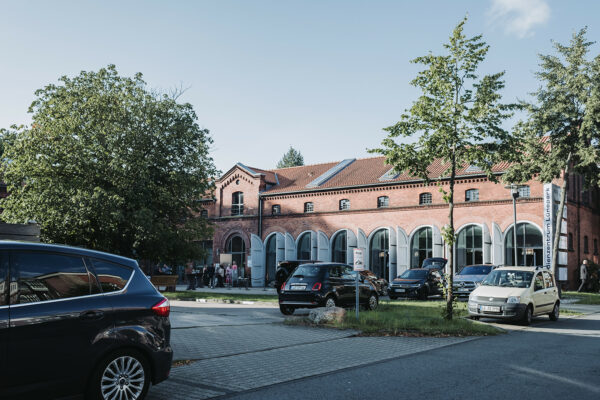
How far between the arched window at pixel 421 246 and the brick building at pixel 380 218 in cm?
7

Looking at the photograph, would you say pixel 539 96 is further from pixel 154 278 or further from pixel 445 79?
pixel 154 278

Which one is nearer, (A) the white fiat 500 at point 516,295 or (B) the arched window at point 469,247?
(A) the white fiat 500 at point 516,295

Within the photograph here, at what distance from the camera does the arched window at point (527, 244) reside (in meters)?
33.1

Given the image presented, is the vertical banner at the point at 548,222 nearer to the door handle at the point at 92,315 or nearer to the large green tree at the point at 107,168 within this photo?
the large green tree at the point at 107,168

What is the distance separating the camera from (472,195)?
35469 millimetres

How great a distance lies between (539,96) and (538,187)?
8.14m

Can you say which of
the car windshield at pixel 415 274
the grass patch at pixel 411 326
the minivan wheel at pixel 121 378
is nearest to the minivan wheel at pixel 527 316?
the grass patch at pixel 411 326

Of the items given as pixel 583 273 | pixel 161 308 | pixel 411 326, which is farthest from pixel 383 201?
pixel 161 308

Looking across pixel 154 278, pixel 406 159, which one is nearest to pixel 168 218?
pixel 154 278

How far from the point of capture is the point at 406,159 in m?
14.2

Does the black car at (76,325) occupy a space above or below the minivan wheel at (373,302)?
above

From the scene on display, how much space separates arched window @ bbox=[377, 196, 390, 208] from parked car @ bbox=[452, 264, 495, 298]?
13.2 meters

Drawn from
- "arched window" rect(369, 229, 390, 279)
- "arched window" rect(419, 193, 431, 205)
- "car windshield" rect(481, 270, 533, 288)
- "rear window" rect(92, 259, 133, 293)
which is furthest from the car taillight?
"arched window" rect(369, 229, 390, 279)

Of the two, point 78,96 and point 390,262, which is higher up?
point 78,96
